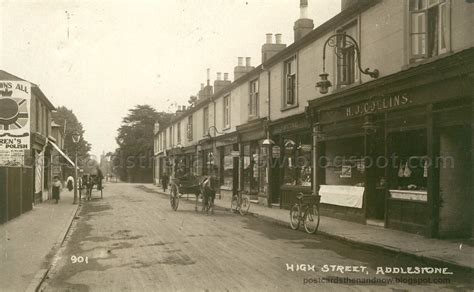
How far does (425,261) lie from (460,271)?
0.79 m

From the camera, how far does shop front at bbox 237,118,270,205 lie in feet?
67.5

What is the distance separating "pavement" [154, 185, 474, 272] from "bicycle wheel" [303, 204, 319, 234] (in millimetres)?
192

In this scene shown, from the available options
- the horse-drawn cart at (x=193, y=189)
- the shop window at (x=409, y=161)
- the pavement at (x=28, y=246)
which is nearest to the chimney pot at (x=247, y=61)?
the horse-drawn cart at (x=193, y=189)

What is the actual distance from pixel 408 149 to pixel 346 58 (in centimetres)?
376

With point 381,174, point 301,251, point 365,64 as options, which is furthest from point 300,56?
point 301,251

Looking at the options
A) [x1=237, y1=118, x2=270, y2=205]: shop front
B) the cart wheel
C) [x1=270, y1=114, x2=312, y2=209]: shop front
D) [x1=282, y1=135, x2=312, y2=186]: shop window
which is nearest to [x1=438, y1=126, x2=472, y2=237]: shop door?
[x1=270, y1=114, x2=312, y2=209]: shop front

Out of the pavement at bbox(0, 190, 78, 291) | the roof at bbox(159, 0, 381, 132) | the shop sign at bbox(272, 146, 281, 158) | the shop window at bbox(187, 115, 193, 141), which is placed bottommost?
the pavement at bbox(0, 190, 78, 291)

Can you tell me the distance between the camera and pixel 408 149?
466 inches

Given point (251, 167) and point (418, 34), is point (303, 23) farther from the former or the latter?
point (418, 34)

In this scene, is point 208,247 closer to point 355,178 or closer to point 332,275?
point 332,275

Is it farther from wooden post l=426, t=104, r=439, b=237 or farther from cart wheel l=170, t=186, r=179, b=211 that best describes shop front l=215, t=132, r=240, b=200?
wooden post l=426, t=104, r=439, b=237

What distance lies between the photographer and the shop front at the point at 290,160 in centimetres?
1681

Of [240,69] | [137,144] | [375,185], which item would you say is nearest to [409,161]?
[375,185]

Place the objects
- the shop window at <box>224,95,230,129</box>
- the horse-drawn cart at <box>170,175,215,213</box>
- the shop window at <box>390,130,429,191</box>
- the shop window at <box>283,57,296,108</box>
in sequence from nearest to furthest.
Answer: the shop window at <box>390,130,429,191</box>
the horse-drawn cart at <box>170,175,215,213</box>
the shop window at <box>283,57,296,108</box>
the shop window at <box>224,95,230,129</box>
